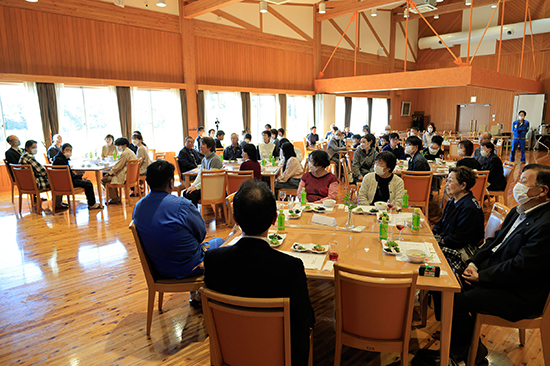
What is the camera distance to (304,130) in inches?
576

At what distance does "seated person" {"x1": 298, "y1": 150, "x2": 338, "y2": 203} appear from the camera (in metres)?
4.11

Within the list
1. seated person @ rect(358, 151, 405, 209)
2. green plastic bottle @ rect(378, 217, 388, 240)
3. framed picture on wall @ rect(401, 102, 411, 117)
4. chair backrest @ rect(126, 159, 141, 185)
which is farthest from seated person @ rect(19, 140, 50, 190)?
framed picture on wall @ rect(401, 102, 411, 117)

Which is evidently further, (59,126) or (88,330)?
(59,126)

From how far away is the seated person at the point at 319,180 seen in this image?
4.11 m

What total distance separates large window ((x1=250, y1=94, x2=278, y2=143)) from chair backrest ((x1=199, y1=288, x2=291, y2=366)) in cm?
1117

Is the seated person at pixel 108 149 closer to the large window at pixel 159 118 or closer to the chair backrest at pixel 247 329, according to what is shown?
the large window at pixel 159 118

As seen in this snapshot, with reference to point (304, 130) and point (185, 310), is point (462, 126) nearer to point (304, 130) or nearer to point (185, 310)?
point (304, 130)

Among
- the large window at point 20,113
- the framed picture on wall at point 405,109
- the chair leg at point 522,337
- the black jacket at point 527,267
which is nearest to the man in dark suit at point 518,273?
the black jacket at point 527,267

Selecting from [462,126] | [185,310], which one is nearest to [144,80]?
[185,310]

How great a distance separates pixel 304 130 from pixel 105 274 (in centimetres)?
1161

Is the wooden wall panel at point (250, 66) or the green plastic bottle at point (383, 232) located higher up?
the wooden wall panel at point (250, 66)

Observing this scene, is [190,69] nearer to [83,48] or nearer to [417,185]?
[83,48]

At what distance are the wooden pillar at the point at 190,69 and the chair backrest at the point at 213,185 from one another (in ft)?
19.0

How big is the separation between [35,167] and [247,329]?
6.33m
